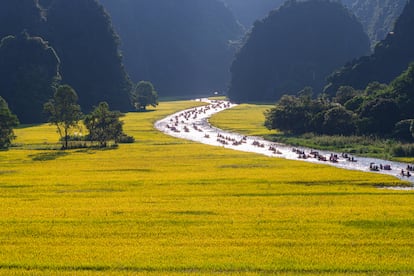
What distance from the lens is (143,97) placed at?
5822 inches

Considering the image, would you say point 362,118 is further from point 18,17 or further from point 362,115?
point 18,17

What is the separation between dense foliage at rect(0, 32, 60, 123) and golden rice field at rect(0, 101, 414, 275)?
6387 centimetres

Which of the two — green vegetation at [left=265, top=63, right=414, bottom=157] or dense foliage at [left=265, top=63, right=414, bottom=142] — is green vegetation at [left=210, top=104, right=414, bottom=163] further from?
dense foliage at [left=265, top=63, right=414, bottom=142]

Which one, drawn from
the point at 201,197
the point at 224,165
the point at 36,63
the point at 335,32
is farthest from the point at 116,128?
the point at 335,32

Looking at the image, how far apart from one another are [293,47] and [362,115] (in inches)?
4697

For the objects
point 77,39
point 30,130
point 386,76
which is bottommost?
point 30,130

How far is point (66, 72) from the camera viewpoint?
141 meters

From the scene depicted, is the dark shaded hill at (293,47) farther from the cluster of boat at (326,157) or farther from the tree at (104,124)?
the cluster of boat at (326,157)

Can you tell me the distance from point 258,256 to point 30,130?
77.7 meters

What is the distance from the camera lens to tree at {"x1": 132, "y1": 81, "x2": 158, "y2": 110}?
486ft

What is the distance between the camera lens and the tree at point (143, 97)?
148250 mm

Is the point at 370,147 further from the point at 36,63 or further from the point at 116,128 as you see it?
the point at 36,63

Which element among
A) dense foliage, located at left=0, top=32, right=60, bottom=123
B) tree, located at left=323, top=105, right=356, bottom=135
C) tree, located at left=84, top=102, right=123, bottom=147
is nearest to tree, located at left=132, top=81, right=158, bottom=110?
dense foliage, located at left=0, top=32, right=60, bottom=123

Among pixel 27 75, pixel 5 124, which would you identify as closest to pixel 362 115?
pixel 5 124
